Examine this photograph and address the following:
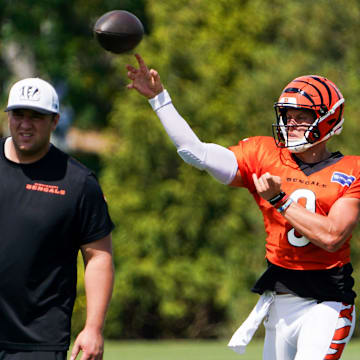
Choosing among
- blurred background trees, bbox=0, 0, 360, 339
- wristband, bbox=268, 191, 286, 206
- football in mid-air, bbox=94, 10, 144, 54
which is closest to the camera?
wristband, bbox=268, 191, 286, 206

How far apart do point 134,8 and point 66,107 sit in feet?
10.3

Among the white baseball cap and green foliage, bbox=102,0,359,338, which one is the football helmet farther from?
green foliage, bbox=102,0,359,338

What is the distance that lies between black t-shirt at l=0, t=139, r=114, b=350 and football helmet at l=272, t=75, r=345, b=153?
Answer: 3.79ft

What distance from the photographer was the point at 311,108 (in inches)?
198

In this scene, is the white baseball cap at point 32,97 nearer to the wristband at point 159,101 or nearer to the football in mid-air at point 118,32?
the wristband at point 159,101

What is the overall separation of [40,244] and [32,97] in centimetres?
72

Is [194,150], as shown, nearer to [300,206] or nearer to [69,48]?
[300,206]

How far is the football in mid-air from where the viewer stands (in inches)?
226

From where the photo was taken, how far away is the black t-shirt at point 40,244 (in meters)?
4.43

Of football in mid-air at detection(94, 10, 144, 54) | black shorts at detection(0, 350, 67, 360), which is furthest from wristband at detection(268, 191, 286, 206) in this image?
football in mid-air at detection(94, 10, 144, 54)

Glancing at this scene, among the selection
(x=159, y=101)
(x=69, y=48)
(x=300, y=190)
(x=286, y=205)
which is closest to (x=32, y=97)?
(x=159, y=101)

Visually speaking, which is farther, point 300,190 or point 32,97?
point 300,190

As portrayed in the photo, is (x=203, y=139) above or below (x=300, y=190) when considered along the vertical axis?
below

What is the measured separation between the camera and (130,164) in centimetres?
1822
